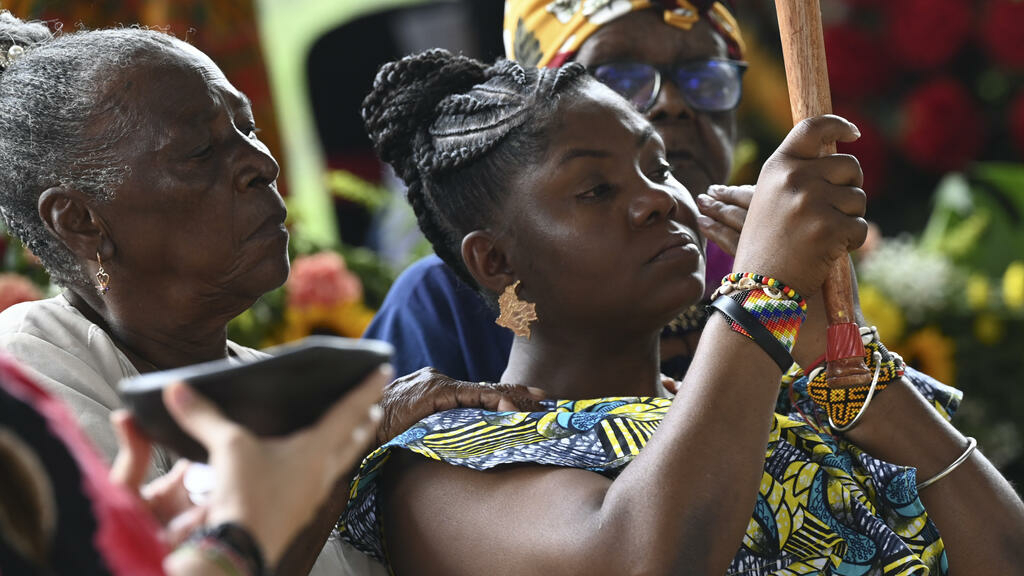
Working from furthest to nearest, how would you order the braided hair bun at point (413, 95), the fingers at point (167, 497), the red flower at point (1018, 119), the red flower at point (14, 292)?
the red flower at point (1018, 119)
the red flower at point (14, 292)
the braided hair bun at point (413, 95)
the fingers at point (167, 497)

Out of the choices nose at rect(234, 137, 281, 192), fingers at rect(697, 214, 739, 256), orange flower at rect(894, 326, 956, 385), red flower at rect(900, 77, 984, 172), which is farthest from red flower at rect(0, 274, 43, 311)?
red flower at rect(900, 77, 984, 172)

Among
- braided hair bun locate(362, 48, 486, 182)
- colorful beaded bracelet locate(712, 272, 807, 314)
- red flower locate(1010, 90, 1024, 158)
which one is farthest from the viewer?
red flower locate(1010, 90, 1024, 158)

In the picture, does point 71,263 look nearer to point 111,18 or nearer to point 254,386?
point 254,386

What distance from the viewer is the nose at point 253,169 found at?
218 cm

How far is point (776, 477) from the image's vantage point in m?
2.15

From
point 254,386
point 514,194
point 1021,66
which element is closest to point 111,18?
point 514,194

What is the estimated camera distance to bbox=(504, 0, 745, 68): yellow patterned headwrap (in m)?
3.09

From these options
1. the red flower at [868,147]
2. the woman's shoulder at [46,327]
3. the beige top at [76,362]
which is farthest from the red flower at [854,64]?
the woman's shoulder at [46,327]

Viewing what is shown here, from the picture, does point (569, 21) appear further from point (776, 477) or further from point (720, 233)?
point (776, 477)

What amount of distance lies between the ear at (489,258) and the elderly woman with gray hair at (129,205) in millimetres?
388

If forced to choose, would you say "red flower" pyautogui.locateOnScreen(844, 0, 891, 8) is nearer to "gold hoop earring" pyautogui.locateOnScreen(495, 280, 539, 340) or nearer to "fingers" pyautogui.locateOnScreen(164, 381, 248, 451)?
"gold hoop earring" pyautogui.locateOnScreen(495, 280, 539, 340)

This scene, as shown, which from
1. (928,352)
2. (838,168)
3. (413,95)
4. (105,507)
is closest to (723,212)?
(838,168)

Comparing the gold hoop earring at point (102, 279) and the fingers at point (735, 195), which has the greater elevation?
the fingers at point (735, 195)

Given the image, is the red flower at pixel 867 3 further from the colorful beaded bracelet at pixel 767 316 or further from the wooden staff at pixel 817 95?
the colorful beaded bracelet at pixel 767 316
